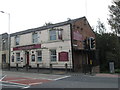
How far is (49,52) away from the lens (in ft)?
77.7

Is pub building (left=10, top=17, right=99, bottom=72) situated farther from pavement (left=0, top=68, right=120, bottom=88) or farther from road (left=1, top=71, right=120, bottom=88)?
road (left=1, top=71, right=120, bottom=88)

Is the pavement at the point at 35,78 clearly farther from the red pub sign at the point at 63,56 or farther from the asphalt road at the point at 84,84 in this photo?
the red pub sign at the point at 63,56

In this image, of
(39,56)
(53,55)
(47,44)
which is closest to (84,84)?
(53,55)

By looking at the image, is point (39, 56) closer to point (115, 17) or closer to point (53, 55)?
point (53, 55)

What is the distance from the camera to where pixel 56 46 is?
23062mm

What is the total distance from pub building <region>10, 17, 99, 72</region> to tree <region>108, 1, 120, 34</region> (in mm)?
3439

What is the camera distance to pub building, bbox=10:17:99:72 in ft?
72.4

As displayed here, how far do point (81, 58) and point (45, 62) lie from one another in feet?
16.1

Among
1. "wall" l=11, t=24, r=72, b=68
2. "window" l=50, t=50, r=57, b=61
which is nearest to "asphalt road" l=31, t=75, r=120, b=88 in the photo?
"wall" l=11, t=24, r=72, b=68

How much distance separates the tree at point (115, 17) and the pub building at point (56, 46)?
344 centimetres

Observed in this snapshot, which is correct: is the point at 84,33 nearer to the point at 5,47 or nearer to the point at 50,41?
the point at 50,41

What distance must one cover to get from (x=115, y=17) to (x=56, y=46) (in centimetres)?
1057

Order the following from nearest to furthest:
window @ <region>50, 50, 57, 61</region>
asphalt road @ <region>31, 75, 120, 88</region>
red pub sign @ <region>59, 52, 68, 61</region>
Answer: asphalt road @ <region>31, 75, 120, 88</region>
red pub sign @ <region>59, 52, 68, 61</region>
window @ <region>50, 50, 57, 61</region>

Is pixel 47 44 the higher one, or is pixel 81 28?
pixel 81 28
